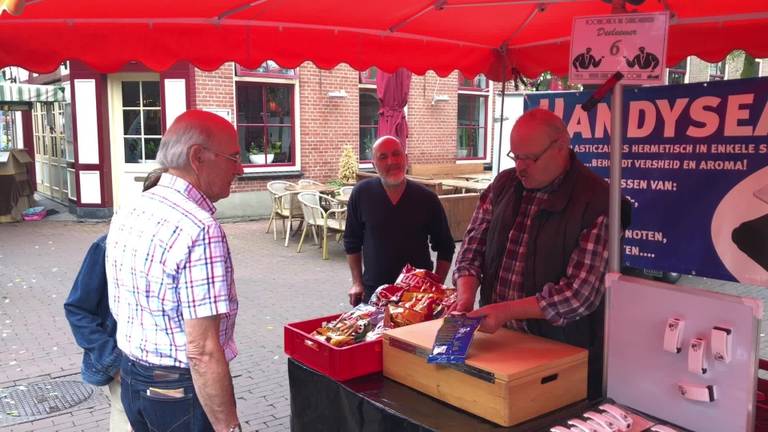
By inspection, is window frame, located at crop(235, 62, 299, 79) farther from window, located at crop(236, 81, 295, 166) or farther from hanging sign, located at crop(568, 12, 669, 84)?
hanging sign, located at crop(568, 12, 669, 84)

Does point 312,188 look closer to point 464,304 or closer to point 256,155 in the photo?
point 256,155

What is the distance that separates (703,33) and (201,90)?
9.89 m

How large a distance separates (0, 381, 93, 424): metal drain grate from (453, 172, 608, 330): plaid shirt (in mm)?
3285

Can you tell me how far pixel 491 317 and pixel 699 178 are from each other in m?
2.10

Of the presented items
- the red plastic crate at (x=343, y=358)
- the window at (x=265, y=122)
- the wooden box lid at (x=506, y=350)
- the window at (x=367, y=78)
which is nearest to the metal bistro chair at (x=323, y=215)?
the window at (x=265, y=122)

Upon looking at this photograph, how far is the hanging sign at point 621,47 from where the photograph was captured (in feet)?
6.79

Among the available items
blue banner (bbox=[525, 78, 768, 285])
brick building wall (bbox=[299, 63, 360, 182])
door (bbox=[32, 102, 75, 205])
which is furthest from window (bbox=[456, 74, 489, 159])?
blue banner (bbox=[525, 78, 768, 285])

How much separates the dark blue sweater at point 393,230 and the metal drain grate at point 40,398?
2420 mm

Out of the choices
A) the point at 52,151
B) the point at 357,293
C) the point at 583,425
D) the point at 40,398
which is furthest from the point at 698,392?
the point at 52,151

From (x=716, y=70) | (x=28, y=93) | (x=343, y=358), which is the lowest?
(x=343, y=358)

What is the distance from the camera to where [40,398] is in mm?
4586

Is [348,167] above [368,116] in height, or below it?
below

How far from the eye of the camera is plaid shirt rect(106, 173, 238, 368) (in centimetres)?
190

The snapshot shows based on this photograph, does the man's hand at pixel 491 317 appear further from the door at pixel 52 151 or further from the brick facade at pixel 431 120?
the brick facade at pixel 431 120
